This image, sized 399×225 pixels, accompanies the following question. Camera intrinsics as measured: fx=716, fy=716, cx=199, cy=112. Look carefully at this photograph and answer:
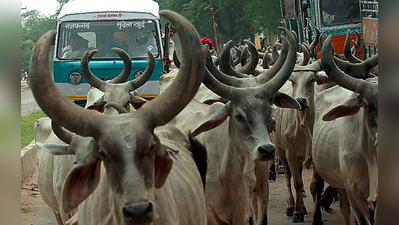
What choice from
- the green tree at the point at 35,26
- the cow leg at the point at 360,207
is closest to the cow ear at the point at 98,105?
the green tree at the point at 35,26

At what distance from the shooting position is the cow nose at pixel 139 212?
348cm

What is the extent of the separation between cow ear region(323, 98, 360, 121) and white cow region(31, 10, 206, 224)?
8.20 ft

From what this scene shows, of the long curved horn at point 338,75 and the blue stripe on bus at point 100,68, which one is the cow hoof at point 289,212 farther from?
the blue stripe on bus at point 100,68

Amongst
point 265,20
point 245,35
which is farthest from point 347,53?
point 245,35

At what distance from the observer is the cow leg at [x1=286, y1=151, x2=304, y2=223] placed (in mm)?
8914

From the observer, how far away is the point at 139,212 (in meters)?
3.48

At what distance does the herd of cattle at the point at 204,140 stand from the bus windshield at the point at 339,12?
555cm

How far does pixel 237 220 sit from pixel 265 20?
84.8ft

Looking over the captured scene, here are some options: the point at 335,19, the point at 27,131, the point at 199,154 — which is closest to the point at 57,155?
the point at 199,154

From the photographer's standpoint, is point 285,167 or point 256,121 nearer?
point 256,121

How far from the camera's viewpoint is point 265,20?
103 ft

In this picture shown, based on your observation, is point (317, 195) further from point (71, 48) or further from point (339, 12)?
point (339, 12)

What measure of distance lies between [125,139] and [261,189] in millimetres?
3827

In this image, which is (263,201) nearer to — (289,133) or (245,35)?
(289,133)
